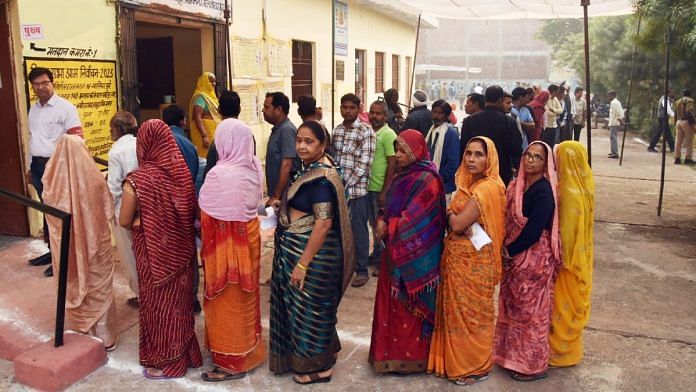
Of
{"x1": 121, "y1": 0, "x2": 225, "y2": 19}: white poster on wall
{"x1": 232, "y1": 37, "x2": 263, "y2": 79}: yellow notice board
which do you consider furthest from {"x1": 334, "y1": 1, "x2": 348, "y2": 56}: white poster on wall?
{"x1": 121, "y1": 0, "x2": 225, "y2": 19}: white poster on wall

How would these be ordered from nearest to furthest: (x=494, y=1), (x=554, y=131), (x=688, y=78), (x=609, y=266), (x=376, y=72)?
(x=609, y=266) < (x=494, y=1) < (x=554, y=131) < (x=688, y=78) < (x=376, y=72)

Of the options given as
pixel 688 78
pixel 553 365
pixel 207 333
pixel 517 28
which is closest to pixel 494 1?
pixel 553 365

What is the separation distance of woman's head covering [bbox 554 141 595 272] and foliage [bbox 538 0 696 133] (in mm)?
3929

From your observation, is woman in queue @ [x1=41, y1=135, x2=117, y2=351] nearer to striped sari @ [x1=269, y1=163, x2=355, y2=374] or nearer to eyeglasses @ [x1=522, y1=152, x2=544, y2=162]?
striped sari @ [x1=269, y1=163, x2=355, y2=374]

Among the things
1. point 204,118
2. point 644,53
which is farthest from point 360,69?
point 204,118

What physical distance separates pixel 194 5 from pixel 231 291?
494cm

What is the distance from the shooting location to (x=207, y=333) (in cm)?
350

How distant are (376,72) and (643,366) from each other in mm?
12658

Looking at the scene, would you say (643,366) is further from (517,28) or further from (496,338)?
(517,28)

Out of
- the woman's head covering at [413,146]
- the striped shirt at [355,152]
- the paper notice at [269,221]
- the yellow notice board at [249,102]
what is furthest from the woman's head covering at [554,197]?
the yellow notice board at [249,102]

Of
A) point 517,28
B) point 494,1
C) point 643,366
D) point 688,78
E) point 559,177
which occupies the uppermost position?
point 517,28

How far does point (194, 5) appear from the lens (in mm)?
7168

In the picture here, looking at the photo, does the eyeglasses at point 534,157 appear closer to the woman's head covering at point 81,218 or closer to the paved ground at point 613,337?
the paved ground at point 613,337

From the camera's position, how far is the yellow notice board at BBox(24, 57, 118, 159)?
17.6ft
